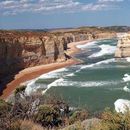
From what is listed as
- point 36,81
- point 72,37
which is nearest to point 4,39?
point 36,81

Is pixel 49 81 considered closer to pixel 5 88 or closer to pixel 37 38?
pixel 5 88

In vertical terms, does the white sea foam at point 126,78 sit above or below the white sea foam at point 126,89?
below

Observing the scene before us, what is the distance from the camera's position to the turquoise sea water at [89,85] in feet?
121

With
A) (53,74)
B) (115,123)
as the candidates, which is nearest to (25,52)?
(53,74)

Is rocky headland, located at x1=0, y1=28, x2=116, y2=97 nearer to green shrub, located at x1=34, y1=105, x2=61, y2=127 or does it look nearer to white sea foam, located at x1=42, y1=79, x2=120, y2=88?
white sea foam, located at x1=42, y1=79, x2=120, y2=88

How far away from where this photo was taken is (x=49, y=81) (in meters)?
51.5

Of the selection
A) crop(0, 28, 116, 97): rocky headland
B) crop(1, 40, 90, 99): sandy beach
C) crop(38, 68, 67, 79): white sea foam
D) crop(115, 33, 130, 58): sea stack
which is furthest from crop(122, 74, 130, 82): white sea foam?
crop(115, 33, 130, 58): sea stack

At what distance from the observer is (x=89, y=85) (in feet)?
151

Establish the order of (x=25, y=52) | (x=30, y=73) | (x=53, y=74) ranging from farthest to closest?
(x=25, y=52) → (x=30, y=73) → (x=53, y=74)

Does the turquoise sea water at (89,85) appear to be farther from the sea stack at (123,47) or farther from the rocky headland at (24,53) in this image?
the sea stack at (123,47)

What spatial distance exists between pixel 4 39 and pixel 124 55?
2401 centimetres

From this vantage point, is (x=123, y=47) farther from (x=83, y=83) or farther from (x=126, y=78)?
(x=83, y=83)

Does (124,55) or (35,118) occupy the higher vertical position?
(35,118)

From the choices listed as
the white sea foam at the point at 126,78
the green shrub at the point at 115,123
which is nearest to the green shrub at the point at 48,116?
the green shrub at the point at 115,123
